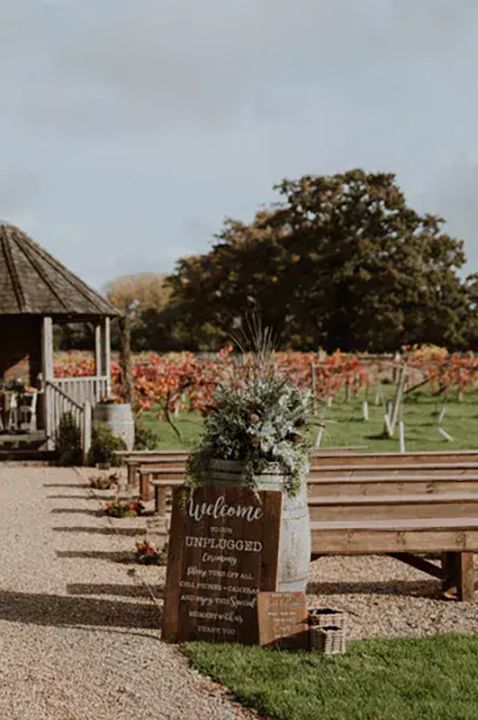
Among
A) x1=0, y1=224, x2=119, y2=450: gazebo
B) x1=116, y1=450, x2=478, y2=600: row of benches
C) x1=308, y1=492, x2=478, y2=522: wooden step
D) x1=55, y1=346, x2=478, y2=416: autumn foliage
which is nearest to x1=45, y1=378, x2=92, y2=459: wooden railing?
x1=0, y1=224, x2=119, y2=450: gazebo

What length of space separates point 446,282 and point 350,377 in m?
26.9

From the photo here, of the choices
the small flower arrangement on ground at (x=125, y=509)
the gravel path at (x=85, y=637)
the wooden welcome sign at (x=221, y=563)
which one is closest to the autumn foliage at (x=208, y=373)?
the small flower arrangement on ground at (x=125, y=509)

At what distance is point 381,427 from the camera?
24234 millimetres

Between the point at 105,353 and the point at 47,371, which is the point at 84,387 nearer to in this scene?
the point at 47,371

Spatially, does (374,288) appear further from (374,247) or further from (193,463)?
(193,463)

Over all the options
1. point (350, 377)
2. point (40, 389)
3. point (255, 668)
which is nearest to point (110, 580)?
point (255, 668)

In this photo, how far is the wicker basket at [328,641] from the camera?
6.32 m

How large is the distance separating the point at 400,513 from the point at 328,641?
2716 millimetres

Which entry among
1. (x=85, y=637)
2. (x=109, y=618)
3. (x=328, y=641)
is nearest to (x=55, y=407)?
(x=109, y=618)

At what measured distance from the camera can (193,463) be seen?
7.01 meters

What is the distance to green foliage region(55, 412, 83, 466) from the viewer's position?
61.1ft

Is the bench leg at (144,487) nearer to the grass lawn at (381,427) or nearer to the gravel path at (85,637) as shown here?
the gravel path at (85,637)

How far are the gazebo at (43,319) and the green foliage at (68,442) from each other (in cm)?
20

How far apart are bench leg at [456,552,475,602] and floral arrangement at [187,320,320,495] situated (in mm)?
1800
